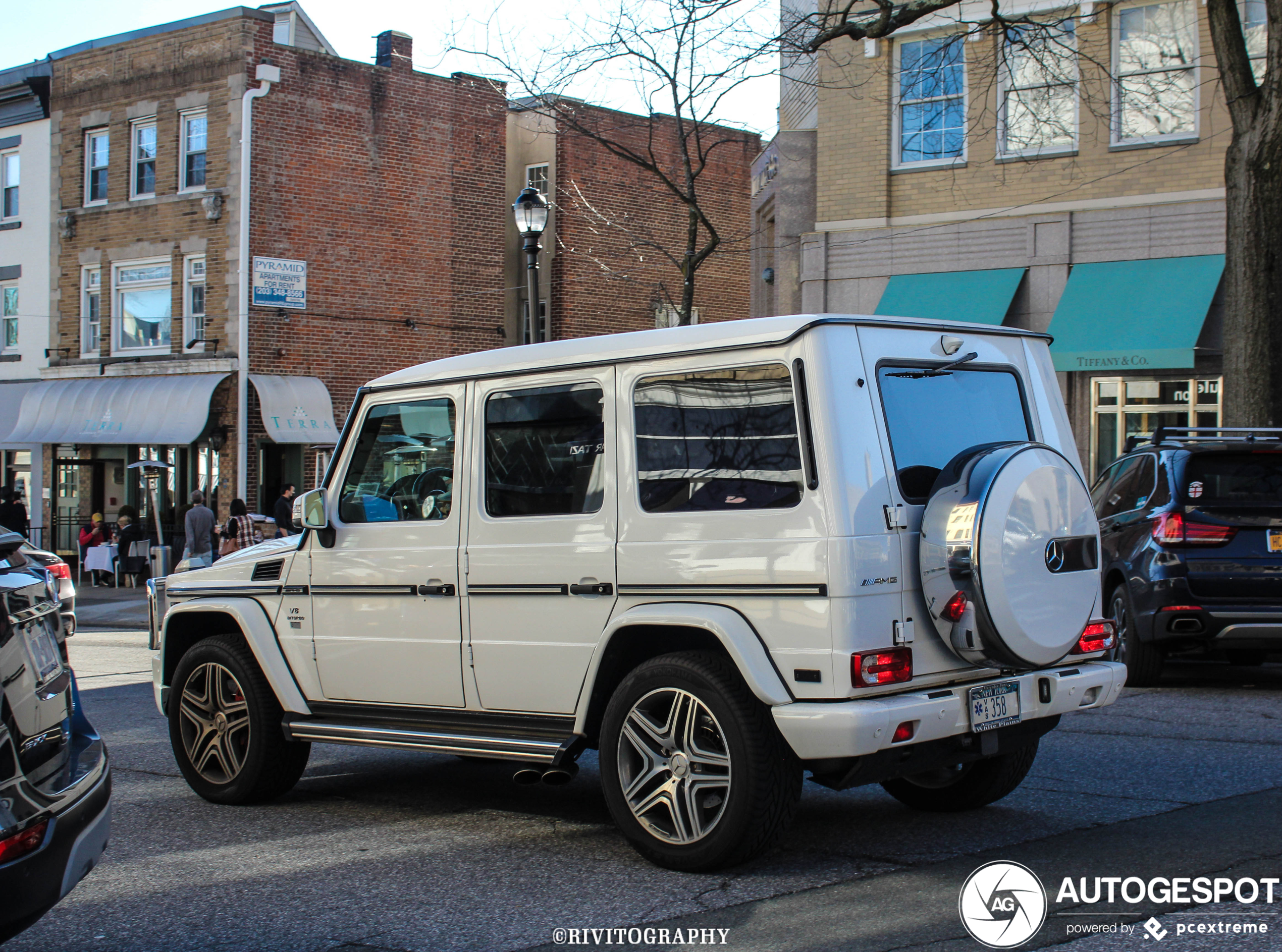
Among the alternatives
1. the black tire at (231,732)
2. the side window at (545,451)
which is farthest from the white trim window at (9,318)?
the side window at (545,451)

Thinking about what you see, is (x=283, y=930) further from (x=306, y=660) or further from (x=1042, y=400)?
(x=1042, y=400)

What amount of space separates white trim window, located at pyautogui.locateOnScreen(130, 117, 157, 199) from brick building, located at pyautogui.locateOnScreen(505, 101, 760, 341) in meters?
7.80

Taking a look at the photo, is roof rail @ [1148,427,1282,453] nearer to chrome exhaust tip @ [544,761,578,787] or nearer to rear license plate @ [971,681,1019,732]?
rear license plate @ [971,681,1019,732]

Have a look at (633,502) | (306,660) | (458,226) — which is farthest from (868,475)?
(458,226)

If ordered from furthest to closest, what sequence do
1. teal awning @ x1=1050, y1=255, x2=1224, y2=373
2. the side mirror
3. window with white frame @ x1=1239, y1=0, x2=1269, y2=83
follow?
window with white frame @ x1=1239, y1=0, x2=1269, y2=83, teal awning @ x1=1050, y1=255, x2=1224, y2=373, the side mirror

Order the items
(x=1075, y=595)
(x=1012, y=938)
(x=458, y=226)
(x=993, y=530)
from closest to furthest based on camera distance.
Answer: (x=1012, y=938) → (x=993, y=530) → (x=1075, y=595) → (x=458, y=226)

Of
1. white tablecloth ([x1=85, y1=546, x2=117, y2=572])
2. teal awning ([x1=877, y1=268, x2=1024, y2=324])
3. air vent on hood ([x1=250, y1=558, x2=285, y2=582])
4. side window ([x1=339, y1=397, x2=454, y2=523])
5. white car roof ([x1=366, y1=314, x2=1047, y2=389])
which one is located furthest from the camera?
white tablecloth ([x1=85, y1=546, x2=117, y2=572])

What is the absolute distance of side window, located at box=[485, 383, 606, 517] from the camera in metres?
5.61

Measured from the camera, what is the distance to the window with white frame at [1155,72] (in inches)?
720

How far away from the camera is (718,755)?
496cm

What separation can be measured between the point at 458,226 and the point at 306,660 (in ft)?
81.7

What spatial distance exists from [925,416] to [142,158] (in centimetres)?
2710

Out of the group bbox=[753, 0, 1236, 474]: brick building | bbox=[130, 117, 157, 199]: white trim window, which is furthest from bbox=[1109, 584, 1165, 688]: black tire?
bbox=[130, 117, 157, 199]: white trim window

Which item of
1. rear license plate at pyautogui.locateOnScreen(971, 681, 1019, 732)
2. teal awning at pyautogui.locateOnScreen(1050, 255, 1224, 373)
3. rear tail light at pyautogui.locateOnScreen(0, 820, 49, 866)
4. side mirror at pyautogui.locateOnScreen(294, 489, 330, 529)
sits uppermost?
teal awning at pyautogui.locateOnScreen(1050, 255, 1224, 373)
